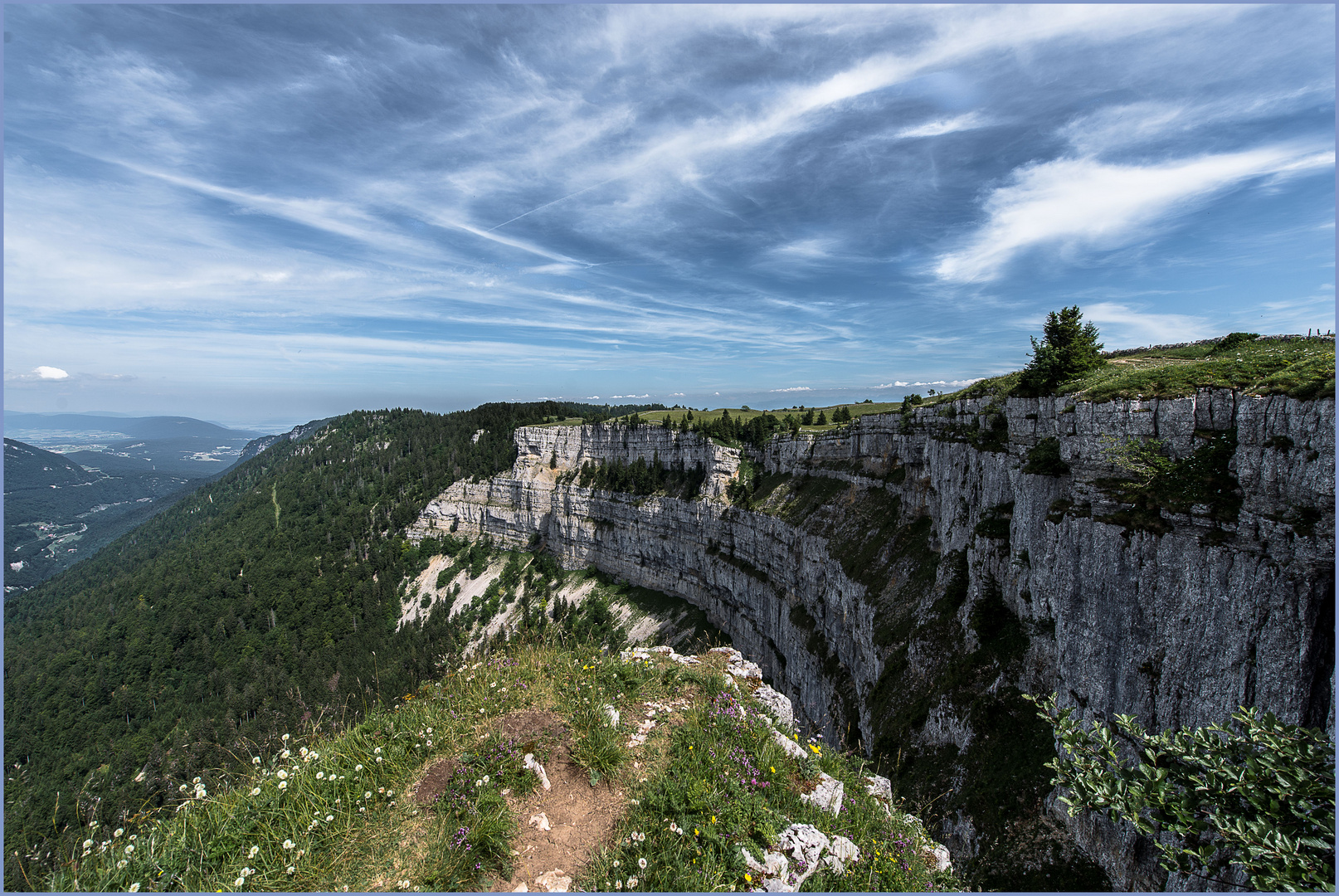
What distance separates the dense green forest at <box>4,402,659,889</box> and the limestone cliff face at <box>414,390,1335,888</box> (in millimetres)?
41202

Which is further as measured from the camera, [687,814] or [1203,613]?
[1203,613]

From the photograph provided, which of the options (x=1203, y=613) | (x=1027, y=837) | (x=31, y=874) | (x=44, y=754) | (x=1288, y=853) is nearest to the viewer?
(x=1288, y=853)

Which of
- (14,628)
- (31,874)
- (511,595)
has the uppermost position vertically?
(31,874)

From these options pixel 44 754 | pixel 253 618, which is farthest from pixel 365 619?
pixel 44 754

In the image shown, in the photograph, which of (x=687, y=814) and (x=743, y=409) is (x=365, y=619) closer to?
(x=743, y=409)

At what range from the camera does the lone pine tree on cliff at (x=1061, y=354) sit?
26.1m

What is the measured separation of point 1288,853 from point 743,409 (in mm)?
120875

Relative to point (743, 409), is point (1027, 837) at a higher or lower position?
lower

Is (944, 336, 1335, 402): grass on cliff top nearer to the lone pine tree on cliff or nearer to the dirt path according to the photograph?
the lone pine tree on cliff

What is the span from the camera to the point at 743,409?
128750 millimetres

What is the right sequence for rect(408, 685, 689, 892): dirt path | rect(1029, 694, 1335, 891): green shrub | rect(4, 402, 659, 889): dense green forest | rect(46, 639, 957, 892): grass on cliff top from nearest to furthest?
rect(46, 639, 957, 892): grass on cliff top, rect(1029, 694, 1335, 891): green shrub, rect(408, 685, 689, 892): dirt path, rect(4, 402, 659, 889): dense green forest

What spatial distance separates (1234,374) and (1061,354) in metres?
8.15

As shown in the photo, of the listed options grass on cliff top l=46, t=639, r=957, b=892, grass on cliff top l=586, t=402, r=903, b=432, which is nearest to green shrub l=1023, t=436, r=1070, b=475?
grass on cliff top l=46, t=639, r=957, b=892

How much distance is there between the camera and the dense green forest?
86.7 metres
